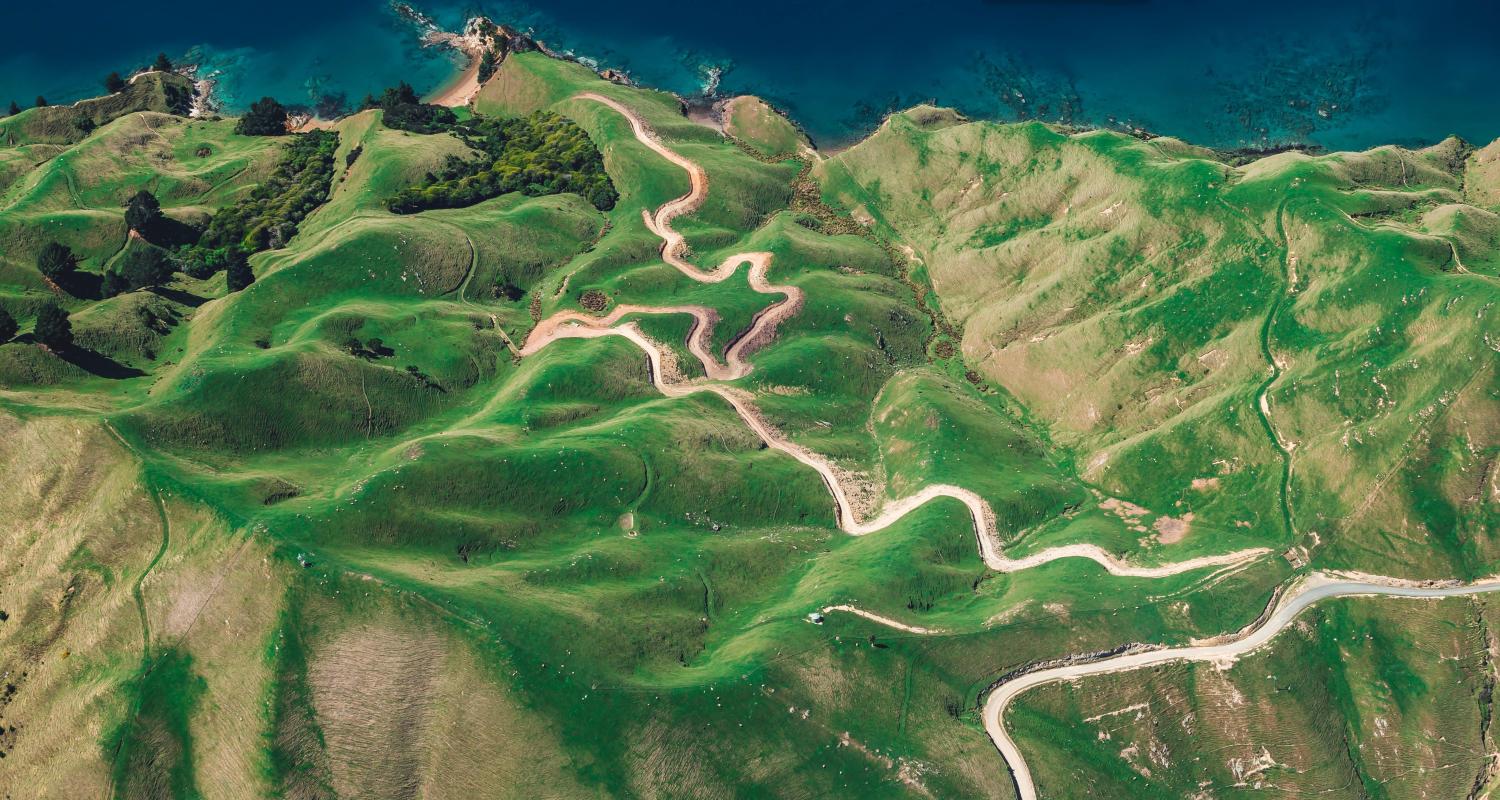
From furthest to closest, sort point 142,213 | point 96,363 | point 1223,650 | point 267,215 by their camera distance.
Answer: point 267,215 → point 142,213 → point 96,363 → point 1223,650

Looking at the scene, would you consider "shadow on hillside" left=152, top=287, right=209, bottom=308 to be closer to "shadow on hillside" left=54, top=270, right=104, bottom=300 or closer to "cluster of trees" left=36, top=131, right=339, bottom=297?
"cluster of trees" left=36, top=131, right=339, bottom=297

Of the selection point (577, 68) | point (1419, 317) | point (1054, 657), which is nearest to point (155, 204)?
point (577, 68)

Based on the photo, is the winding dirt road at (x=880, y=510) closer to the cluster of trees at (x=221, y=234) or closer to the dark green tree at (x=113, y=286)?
the cluster of trees at (x=221, y=234)

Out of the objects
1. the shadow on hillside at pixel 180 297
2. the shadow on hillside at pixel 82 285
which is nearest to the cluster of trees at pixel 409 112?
the shadow on hillside at pixel 180 297

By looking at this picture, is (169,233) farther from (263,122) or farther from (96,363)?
(263,122)

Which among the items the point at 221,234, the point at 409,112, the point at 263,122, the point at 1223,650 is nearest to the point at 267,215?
the point at 221,234

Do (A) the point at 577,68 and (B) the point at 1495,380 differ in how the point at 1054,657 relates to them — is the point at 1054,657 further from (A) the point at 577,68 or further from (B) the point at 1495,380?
(A) the point at 577,68
